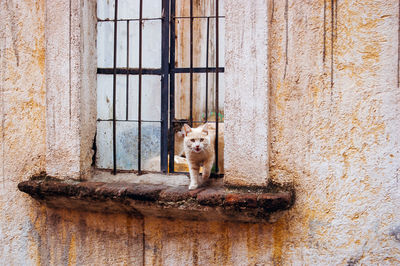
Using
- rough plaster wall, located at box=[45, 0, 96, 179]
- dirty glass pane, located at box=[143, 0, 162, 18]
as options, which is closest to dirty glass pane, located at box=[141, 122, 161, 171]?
rough plaster wall, located at box=[45, 0, 96, 179]

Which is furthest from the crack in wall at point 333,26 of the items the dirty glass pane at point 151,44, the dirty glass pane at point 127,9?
the dirty glass pane at point 127,9

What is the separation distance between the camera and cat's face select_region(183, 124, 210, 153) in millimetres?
2334

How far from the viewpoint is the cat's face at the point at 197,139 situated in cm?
233

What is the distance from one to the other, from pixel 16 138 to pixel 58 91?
23.9 inches

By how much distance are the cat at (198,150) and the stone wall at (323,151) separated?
1.18 ft

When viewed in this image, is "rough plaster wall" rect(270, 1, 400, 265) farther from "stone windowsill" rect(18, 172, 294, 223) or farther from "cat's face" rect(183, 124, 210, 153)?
"cat's face" rect(183, 124, 210, 153)

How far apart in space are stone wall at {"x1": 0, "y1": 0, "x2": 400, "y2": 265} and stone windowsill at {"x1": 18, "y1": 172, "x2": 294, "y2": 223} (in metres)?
0.14

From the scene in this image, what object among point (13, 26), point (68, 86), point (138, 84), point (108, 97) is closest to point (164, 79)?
point (138, 84)

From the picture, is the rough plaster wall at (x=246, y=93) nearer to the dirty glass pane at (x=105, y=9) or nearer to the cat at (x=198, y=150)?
the cat at (x=198, y=150)

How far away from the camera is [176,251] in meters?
2.55

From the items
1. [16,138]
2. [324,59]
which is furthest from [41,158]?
[324,59]

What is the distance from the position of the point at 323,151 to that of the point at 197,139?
868 mm

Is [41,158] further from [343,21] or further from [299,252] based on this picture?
[343,21]

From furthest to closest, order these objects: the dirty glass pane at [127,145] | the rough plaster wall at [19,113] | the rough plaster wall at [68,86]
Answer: the dirty glass pane at [127,145] → the rough plaster wall at [19,113] → the rough plaster wall at [68,86]
